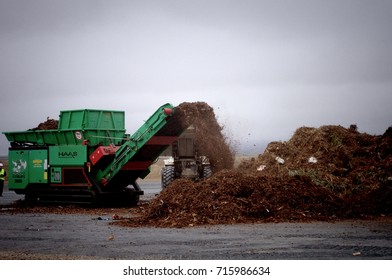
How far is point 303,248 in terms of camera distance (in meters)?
8.80

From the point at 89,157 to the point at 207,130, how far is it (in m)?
3.20

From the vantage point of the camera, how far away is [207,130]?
57.3 ft

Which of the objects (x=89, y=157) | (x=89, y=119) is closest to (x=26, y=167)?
(x=89, y=157)

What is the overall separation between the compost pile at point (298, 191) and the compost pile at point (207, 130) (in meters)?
1.88

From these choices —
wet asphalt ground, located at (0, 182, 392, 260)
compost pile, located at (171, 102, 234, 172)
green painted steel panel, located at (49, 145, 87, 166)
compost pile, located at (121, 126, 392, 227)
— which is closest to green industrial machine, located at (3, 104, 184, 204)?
green painted steel panel, located at (49, 145, 87, 166)

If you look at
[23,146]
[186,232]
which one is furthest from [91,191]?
[186,232]

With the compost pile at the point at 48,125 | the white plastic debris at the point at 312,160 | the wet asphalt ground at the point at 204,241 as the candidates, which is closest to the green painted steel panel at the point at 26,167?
the compost pile at the point at 48,125

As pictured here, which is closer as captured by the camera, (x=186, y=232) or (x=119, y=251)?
(x=119, y=251)

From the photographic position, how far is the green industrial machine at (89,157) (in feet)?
55.2

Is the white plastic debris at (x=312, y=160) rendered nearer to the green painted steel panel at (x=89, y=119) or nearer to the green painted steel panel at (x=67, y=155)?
the green painted steel panel at (x=89, y=119)

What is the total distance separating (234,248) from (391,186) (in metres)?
6.09

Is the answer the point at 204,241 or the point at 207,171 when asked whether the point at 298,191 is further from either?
the point at 207,171

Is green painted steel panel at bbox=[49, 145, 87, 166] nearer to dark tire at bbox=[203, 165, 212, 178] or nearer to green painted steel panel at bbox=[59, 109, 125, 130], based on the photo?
green painted steel panel at bbox=[59, 109, 125, 130]

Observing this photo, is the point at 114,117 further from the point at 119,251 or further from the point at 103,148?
the point at 119,251
